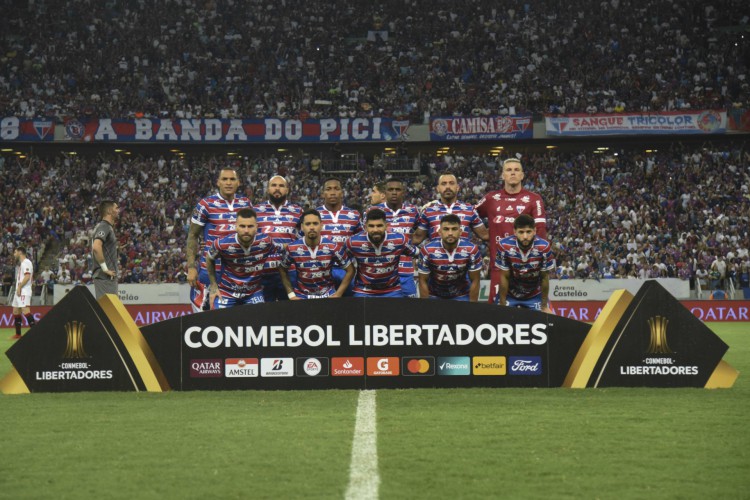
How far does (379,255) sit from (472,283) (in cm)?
111

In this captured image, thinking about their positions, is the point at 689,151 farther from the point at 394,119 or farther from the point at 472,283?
the point at 472,283

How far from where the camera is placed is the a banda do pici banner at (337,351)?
9867mm

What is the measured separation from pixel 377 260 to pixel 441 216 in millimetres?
1675

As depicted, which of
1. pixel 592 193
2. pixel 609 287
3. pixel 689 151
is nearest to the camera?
pixel 609 287

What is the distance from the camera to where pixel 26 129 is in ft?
Result: 139

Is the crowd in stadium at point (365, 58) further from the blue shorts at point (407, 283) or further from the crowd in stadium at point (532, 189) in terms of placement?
the blue shorts at point (407, 283)

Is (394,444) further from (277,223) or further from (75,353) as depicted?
(277,223)

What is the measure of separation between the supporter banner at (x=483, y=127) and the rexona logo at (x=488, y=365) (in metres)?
33.0

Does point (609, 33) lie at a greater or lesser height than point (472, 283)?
greater

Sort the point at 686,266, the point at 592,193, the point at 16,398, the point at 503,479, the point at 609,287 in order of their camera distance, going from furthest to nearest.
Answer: the point at 592,193, the point at 686,266, the point at 609,287, the point at 16,398, the point at 503,479

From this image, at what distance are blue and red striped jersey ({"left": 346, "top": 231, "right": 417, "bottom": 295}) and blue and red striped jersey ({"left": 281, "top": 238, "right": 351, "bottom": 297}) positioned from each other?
17cm

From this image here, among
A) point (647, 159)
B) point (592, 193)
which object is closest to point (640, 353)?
point (592, 193)

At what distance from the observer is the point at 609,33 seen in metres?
45.7

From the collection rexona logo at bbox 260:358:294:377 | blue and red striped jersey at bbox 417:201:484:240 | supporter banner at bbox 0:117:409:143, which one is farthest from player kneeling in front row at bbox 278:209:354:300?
supporter banner at bbox 0:117:409:143
